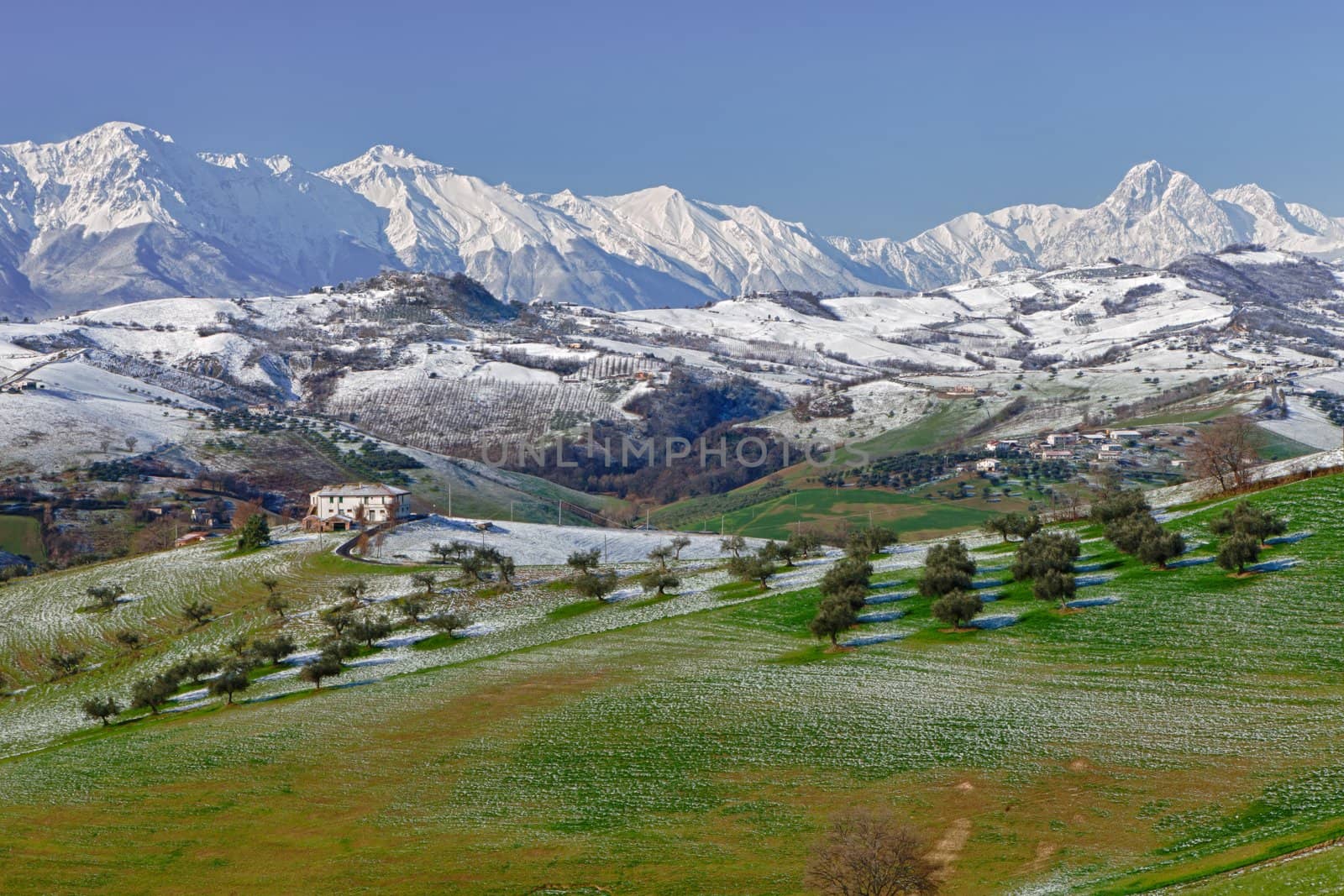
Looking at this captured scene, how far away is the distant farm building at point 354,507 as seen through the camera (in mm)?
156125

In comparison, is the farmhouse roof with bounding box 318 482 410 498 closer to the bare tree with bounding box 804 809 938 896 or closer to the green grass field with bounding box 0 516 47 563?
the green grass field with bounding box 0 516 47 563

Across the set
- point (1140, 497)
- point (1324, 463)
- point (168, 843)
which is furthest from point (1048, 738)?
point (1324, 463)

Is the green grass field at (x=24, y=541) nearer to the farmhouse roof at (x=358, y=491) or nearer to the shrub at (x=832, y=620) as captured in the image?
the farmhouse roof at (x=358, y=491)

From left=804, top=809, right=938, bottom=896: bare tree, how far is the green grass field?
175538mm

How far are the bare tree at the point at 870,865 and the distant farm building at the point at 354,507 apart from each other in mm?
120268

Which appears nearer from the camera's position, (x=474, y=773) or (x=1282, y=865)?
(x=1282, y=865)

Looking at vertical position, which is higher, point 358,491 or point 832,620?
point 358,491

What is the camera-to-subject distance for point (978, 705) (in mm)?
55969

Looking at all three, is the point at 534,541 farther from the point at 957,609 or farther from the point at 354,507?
the point at 957,609

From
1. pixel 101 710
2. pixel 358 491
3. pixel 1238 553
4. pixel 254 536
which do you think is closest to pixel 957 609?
pixel 1238 553

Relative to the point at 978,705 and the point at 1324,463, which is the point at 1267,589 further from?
the point at 1324,463

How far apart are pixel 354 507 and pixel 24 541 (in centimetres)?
6524

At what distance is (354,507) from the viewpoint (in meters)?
163

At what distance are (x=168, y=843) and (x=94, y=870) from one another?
294cm
